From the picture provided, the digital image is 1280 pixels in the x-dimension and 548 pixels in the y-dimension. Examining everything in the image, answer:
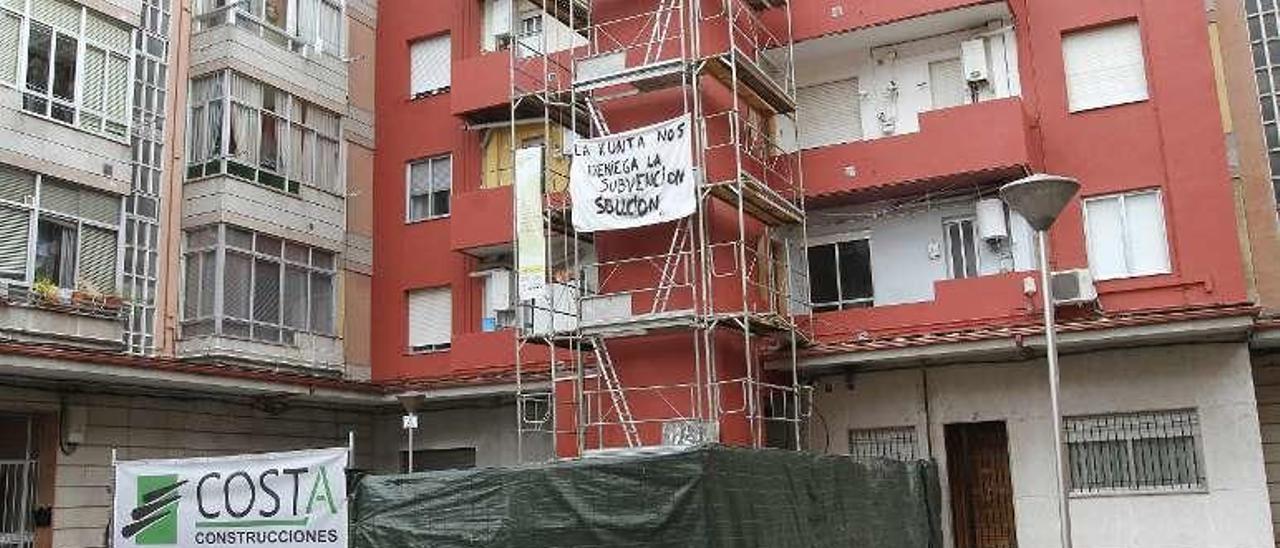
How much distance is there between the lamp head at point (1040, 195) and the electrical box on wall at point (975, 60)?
950cm

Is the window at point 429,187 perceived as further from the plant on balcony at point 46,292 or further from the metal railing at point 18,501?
the metal railing at point 18,501

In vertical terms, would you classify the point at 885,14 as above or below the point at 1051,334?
above

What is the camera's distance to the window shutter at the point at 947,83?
64.6ft

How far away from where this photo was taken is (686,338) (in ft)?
59.6

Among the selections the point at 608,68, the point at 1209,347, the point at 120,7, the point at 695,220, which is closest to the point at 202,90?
the point at 120,7

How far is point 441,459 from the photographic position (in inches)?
915

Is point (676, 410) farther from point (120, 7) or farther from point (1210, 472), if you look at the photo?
point (120, 7)

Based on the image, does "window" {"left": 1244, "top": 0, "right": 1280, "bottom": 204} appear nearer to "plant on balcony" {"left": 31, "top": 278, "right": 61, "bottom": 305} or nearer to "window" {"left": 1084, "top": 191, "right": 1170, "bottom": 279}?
"window" {"left": 1084, "top": 191, "right": 1170, "bottom": 279}

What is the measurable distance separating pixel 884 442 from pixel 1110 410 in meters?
3.56

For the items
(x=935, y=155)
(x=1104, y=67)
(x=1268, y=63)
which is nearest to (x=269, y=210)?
(x=935, y=155)

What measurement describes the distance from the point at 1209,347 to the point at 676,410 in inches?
314

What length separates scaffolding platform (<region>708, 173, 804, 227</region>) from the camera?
699 inches

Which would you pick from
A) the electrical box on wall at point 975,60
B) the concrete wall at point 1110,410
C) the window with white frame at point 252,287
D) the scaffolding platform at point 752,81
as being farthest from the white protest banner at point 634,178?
the window with white frame at point 252,287

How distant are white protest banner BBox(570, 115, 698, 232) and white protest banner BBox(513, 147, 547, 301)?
1058mm
